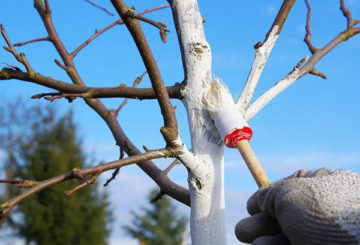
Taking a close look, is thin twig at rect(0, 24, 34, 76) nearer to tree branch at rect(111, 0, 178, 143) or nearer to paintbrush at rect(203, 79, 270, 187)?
tree branch at rect(111, 0, 178, 143)

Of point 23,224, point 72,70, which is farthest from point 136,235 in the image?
point 72,70

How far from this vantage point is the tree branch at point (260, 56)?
1861mm

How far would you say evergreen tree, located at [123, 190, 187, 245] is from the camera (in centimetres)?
2191

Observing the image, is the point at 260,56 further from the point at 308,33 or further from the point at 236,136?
the point at 308,33

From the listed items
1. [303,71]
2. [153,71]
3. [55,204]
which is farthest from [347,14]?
[55,204]

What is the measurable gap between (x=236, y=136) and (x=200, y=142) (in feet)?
0.48

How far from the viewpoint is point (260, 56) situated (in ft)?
6.22

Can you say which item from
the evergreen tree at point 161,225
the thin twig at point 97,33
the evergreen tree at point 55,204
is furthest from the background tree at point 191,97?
the evergreen tree at point 161,225

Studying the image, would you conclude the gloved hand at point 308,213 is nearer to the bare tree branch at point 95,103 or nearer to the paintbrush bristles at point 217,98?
the paintbrush bristles at point 217,98

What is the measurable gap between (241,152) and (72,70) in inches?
45.0

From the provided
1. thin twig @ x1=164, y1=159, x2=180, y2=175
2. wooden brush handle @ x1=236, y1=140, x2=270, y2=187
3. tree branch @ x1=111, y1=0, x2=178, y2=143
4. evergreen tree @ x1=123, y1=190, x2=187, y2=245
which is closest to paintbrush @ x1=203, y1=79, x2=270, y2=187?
wooden brush handle @ x1=236, y1=140, x2=270, y2=187

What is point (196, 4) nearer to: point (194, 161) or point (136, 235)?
point (194, 161)

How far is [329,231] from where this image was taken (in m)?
1.10

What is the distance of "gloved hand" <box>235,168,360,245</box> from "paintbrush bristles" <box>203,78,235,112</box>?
47cm
